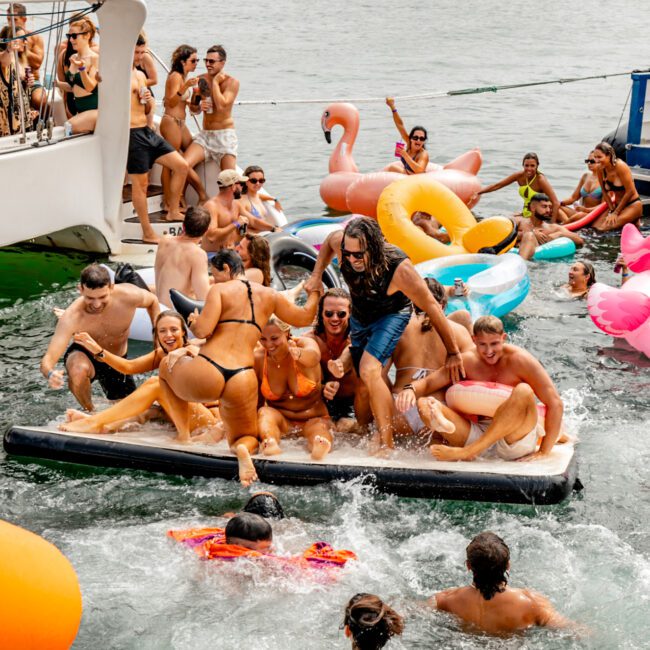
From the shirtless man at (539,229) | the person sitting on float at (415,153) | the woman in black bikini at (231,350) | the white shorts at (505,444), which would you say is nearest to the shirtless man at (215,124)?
the person sitting on float at (415,153)

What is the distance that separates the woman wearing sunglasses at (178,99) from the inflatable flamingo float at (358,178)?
7.36 ft

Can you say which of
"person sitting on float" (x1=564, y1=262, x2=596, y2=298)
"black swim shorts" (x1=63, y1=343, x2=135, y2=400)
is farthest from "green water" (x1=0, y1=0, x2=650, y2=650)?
"black swim shorts" (x1=63, y1=343, x2=135, y2=400)

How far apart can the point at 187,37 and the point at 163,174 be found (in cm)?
2138

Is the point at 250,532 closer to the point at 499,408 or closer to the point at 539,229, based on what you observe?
the point at 499,408

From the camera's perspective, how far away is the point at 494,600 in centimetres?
472

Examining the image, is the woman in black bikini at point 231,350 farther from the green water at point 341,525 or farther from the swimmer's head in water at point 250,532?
the swimmer's head in water at point 250,532

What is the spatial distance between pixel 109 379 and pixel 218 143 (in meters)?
4.67

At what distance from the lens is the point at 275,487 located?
247 inches

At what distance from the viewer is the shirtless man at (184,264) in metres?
8.09

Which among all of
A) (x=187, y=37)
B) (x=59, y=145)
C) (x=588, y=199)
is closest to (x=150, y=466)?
(x=59, y=145)

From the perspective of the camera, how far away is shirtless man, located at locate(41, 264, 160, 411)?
6.91 metres

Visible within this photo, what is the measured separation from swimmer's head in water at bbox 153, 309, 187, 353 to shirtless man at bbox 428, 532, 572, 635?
253cm

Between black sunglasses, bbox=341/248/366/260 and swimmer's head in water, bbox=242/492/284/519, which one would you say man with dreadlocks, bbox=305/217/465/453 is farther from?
swimmer's head in water, bbox=242/492/284/519

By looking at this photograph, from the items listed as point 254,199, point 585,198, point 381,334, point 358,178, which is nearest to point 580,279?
point 585,198
